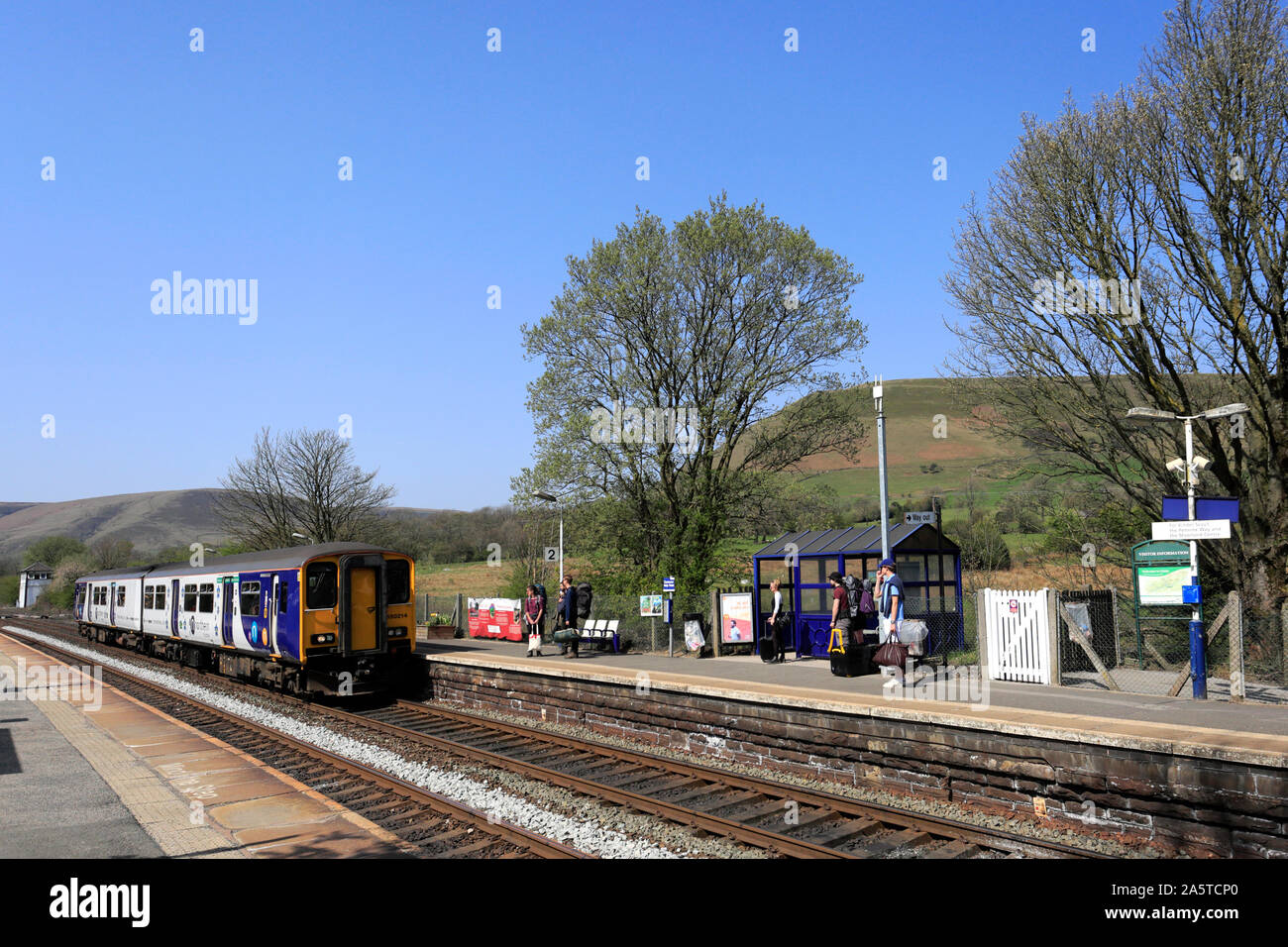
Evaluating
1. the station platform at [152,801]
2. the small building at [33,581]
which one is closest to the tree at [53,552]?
the small building at [33,581]

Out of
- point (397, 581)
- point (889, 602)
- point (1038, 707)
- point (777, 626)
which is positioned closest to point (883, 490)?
point (777, 626)

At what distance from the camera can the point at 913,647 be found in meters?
14.1

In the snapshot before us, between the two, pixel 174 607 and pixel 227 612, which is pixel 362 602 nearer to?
pixel 227 612

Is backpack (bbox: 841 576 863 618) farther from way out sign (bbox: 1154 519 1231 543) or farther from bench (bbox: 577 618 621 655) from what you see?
bench (bbox: 577 618 621 655)

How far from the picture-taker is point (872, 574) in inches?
750

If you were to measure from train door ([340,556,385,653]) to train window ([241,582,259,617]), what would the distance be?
250 cm

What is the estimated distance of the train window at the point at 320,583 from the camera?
1662 centimetres

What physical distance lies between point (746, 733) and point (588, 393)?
18832 mm

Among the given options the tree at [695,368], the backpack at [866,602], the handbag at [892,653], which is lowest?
the handbag at [892,653]

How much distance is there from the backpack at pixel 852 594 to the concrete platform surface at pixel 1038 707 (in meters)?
1.10

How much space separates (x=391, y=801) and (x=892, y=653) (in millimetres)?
6852

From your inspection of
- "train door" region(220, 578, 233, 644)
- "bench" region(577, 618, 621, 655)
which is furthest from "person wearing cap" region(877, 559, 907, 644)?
"train door" region(220, 578, 233, 644)

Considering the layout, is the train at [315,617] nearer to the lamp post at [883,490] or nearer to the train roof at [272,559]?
the train roof at [272,559]
